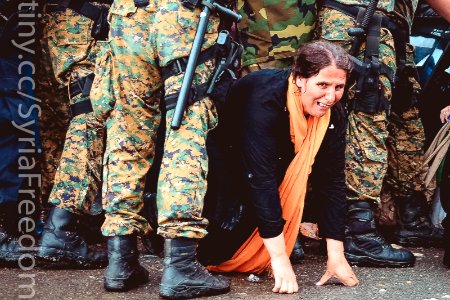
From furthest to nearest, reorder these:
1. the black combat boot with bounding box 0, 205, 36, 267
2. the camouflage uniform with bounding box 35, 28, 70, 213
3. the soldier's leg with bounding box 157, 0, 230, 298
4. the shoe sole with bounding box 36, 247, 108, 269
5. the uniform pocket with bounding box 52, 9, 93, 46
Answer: the camouflage uniform with bounding box 35, 28, 70, 213 < the uniform pocket with bounding box 52, 9, 93, 46 < the black combat boot with bounding box 0, 205, 36, 267 < the shoe sole with bounding box 36, 247, 108, 269 < the soldier's leg with bounding box 157, 0, 230, 298

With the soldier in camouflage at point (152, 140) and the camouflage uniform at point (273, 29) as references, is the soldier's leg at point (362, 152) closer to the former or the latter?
the camouflage uniform at point (273, 29)

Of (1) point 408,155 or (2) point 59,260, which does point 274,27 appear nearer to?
(1) point 408,155

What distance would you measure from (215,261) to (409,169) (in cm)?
152

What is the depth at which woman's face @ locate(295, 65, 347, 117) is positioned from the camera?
9.99 feet

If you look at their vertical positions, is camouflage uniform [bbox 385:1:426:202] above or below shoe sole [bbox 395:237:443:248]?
above

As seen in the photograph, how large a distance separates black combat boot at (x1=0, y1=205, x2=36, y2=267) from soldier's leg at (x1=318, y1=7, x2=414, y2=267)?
1.54 m

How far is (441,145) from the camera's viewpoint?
14.0 ft

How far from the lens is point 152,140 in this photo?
3.20 meters

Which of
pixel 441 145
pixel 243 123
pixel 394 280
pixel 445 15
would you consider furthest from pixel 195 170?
pixel 441 145

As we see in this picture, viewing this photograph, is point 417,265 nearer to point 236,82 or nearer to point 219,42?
point 236,82

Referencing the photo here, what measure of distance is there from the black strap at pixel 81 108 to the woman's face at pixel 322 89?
107 cm

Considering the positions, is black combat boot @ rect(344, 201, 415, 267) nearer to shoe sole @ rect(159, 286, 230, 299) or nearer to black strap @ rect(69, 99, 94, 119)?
shoe sole @ rect(159, 286, 230, 299)

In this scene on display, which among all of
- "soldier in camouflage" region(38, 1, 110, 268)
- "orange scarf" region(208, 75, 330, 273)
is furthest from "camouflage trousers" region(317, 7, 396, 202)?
"soldier in camouflage" region(38, 1, 110, 268)

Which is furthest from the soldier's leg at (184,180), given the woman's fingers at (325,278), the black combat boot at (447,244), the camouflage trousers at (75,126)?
the black combat boot at (447,244)
